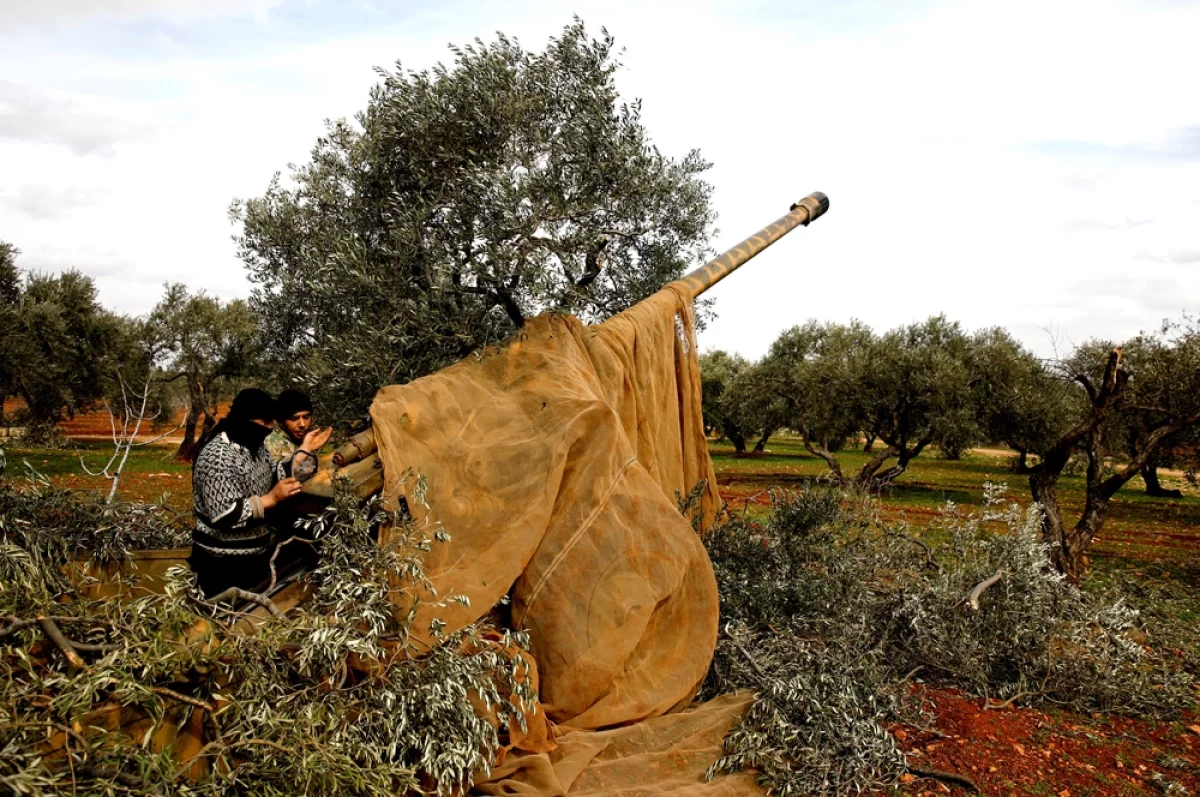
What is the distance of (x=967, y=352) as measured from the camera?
27094 mm

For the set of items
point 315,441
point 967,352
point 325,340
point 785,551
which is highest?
point 967,352

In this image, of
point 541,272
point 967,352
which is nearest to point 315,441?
point 541,272

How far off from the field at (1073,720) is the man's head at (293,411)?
5.78 ft

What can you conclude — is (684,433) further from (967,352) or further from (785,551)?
(967,352)

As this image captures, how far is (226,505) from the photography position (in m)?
5.09

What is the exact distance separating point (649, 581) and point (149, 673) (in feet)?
10.8

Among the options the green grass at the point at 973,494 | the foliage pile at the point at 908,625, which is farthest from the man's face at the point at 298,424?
the green grass at the point at 973,494

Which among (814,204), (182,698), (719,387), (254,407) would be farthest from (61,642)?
(719,387)

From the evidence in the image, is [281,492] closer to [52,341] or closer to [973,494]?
[52,341]

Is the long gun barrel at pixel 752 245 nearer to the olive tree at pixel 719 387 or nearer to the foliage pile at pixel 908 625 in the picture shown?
the foliage pile at pixel 908 625

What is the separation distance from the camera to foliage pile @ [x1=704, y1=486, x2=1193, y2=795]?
675cm

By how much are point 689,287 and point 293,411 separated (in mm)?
4949

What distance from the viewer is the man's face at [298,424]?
18.7 feet

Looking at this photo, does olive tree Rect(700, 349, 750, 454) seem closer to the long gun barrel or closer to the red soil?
the long gun barrel
